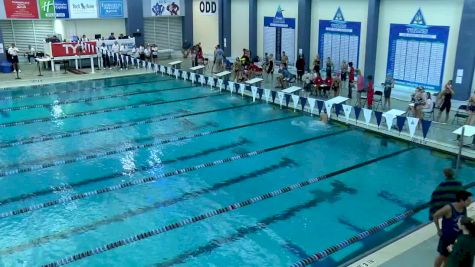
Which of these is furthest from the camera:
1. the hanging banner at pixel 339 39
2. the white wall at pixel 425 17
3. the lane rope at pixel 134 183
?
the hanging banner at pixel 339 39

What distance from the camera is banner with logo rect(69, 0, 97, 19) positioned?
2031 centimetres

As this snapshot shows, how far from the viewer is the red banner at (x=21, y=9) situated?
19203 millimetres

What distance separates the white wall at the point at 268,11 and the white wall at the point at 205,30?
3.68 metres

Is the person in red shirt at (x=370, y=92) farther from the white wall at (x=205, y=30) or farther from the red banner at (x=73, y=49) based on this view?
the red banner at (x=73, y=49)

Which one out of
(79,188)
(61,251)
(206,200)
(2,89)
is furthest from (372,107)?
(2,89)

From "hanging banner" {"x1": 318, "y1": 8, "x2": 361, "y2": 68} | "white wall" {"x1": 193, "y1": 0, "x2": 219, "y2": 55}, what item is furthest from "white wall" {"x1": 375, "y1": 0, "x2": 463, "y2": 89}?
"white wall" {"x1": 193, "y1": 0, "x2": 219, "y2": 55}

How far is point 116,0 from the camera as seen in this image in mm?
21469

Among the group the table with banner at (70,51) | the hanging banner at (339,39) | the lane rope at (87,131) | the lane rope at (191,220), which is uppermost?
the hanging banner at (339,39)

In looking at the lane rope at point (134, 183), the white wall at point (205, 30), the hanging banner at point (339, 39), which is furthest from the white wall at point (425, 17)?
the white wall at point (205, 30)

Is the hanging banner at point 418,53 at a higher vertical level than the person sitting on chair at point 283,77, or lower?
higher

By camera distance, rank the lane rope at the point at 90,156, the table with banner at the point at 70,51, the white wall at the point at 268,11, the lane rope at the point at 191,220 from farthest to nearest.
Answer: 1. the table with banner at the point at 70,51
2. the white wall at the point at 268,11
3. the lane rope at the point at 90,156
4. the lane rope at the point at 191,220

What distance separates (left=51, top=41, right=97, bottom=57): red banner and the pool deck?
16.7 meters

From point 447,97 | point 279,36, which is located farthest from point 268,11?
point 447,97

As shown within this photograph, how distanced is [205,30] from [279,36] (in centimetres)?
630
